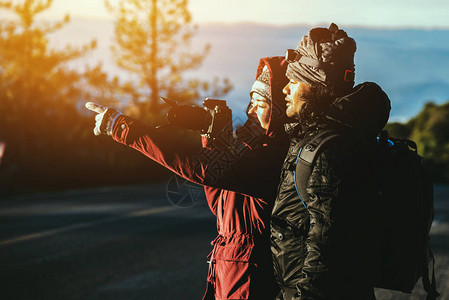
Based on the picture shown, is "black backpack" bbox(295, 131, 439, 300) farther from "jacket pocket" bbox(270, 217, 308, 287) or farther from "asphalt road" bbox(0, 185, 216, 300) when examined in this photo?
"asphalt road" bbox(0, 185, 216, 300)

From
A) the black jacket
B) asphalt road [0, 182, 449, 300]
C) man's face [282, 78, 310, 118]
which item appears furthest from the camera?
asphalt road [0, 182, 449, 300]

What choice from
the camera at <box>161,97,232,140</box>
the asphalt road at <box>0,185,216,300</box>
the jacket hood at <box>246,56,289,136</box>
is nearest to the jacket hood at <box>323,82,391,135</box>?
the jacket hood at <box>246,56,289,136</box>

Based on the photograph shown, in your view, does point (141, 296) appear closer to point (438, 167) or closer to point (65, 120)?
point (65, 120)

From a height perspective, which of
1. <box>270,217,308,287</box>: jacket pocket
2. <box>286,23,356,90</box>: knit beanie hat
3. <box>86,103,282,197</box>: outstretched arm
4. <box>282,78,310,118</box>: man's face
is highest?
<box>286,23,356,90</box>: knit beanie hat

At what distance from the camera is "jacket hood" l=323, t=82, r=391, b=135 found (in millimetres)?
1824

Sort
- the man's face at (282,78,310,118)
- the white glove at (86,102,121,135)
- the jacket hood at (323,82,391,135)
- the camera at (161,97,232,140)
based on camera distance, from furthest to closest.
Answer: the camera at (161,97,232,140), the white glove at (86,102,121,135), the man's face at (282,78,310,118), the jacket hood at (323,82,391,135)

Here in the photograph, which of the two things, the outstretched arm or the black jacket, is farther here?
the outstretched arm

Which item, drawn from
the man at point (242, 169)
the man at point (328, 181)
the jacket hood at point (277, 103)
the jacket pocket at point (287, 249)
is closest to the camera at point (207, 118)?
the man at point (242, 169)

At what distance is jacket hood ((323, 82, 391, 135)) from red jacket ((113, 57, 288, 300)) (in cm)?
31

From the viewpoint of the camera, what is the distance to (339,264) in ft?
5.64

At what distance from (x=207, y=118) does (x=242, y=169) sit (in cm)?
30

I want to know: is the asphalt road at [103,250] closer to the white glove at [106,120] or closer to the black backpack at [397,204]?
the white glove at [106,120]

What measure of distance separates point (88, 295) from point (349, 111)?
14.2ft

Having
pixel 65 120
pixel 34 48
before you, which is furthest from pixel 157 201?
pixel 34 48
